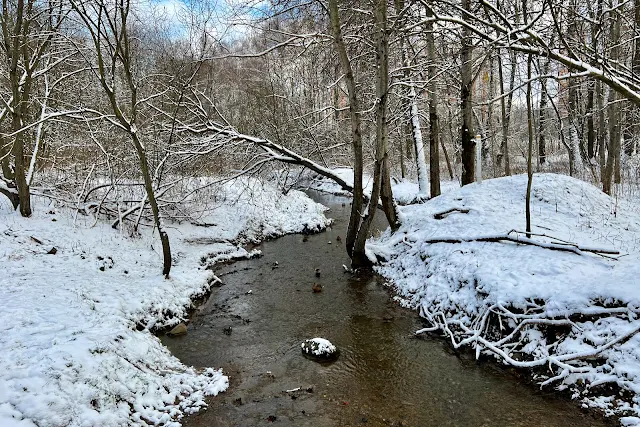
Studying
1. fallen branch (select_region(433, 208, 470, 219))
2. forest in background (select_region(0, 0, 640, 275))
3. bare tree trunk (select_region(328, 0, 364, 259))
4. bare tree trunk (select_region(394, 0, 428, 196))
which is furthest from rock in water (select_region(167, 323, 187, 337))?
bare tree trunk (select_region(394, 0, 428, 196))

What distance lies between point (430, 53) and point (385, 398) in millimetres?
10454

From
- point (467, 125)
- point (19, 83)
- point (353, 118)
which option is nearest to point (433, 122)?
point (467, 125)

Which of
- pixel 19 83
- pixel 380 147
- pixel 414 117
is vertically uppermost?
pixel 19 83

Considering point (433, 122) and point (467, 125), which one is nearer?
point (467, 125)

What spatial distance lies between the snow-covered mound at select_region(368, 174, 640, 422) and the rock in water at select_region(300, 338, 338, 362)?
6.39ft

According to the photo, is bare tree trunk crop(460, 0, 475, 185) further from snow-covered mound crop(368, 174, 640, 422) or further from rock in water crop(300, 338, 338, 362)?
rock in water crop(300, 338, 338, 362)

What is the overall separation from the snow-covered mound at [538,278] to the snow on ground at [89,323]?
422cm

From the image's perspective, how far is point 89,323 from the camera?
5.62 metres

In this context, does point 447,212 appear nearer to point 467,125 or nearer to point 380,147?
point 380,147

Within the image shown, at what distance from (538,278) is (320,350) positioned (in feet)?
11.8

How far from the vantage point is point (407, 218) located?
35.2ft

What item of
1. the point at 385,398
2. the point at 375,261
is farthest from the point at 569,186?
the point at 385,398

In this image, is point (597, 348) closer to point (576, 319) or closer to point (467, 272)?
point (576, 319)

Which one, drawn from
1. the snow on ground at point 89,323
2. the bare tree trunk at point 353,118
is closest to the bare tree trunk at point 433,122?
the bare tree trunk at point 353,118
